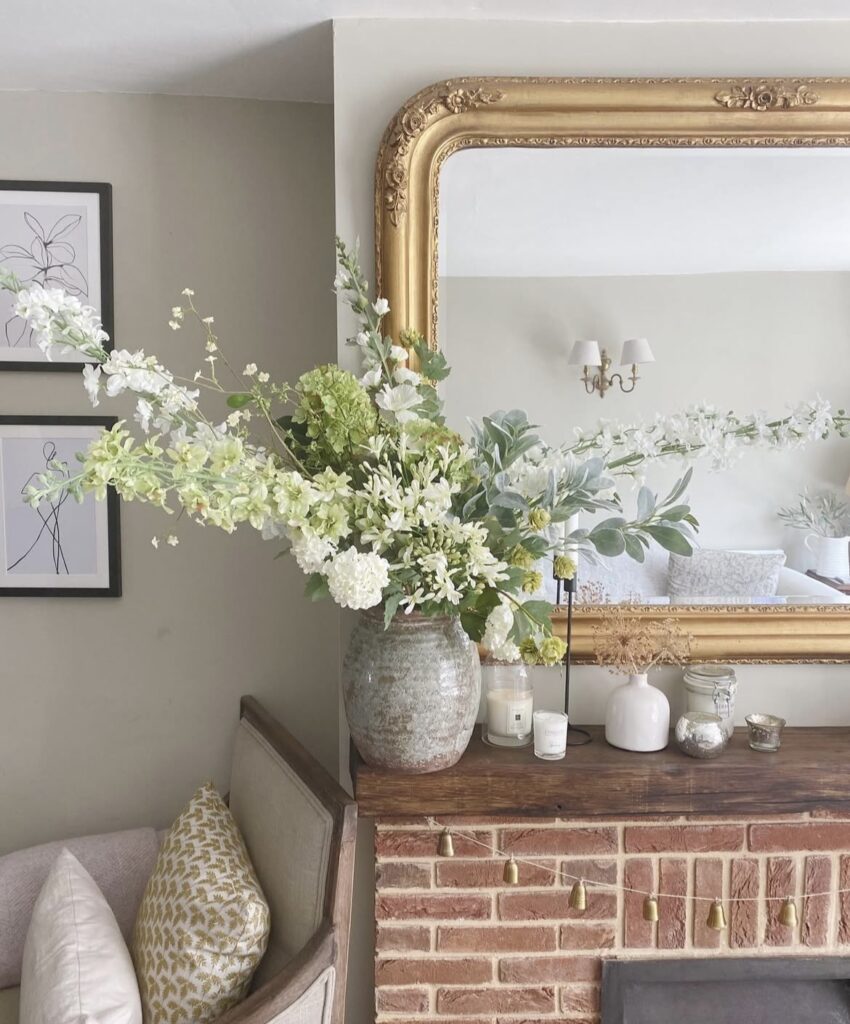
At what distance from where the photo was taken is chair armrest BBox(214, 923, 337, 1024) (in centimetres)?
127

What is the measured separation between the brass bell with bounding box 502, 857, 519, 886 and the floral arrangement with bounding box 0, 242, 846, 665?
0.41 m

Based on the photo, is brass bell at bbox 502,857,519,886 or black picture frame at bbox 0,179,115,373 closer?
brass bell at bbox 502,857,519,886

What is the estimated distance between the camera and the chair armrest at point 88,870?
1774mm

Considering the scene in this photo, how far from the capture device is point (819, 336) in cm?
173

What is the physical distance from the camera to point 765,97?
1650mm

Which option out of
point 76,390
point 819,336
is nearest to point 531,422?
point 819,336

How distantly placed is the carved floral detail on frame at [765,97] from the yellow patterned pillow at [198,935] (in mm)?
1729

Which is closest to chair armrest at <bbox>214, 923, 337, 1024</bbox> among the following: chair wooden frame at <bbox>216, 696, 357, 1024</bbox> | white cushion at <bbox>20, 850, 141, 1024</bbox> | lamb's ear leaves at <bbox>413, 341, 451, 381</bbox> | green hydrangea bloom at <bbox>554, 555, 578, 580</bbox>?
chair wooden frame at <bbox>216, 696, 357, 1024</bbox>

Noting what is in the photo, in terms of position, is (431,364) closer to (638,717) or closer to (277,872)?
(638,717)

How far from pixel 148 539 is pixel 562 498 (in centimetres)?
108

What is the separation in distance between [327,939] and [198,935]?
0.24m

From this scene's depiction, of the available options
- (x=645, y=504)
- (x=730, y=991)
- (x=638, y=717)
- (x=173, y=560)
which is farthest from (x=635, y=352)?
(x=730, y=991)

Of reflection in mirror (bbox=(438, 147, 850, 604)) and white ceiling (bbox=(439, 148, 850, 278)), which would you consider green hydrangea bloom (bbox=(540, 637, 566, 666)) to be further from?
white ceiling (bbox=(439, 148, 850, 278))

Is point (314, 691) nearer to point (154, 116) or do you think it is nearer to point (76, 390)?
point (76, 390)
